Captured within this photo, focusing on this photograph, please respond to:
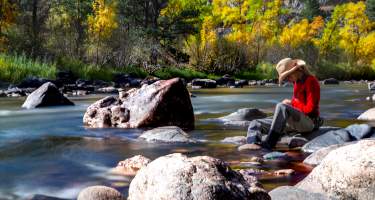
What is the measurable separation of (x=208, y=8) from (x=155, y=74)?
83.5 ft

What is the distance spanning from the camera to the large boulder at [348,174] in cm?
571

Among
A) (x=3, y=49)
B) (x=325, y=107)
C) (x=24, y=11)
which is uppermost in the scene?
(x=24, y=11)

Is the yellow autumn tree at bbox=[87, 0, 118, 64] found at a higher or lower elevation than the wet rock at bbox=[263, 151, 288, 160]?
higher

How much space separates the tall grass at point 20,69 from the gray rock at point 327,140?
20444 millimetres

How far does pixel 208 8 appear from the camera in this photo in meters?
60.9

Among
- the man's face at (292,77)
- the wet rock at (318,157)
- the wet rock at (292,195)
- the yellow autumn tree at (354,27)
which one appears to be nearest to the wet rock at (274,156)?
the wet rock at (318,157)

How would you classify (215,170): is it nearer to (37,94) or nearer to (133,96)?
(133,96)

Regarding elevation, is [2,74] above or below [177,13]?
below

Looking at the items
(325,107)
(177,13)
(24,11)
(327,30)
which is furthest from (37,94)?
(327,30)

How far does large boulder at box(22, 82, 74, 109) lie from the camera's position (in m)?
17.9

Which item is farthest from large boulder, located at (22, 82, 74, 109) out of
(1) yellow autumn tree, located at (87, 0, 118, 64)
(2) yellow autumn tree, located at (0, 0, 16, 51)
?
(1) yellow autumn tree, located at (87, 0, 118, 64)

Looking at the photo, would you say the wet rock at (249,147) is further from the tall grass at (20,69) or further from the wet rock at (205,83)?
the wet rock at (205,83)

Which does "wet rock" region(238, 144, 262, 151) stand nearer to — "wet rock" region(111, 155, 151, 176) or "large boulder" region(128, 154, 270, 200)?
"wet rock" region(111, 155, 151, 176)

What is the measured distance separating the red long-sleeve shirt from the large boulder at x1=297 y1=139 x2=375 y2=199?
11.2 ft
